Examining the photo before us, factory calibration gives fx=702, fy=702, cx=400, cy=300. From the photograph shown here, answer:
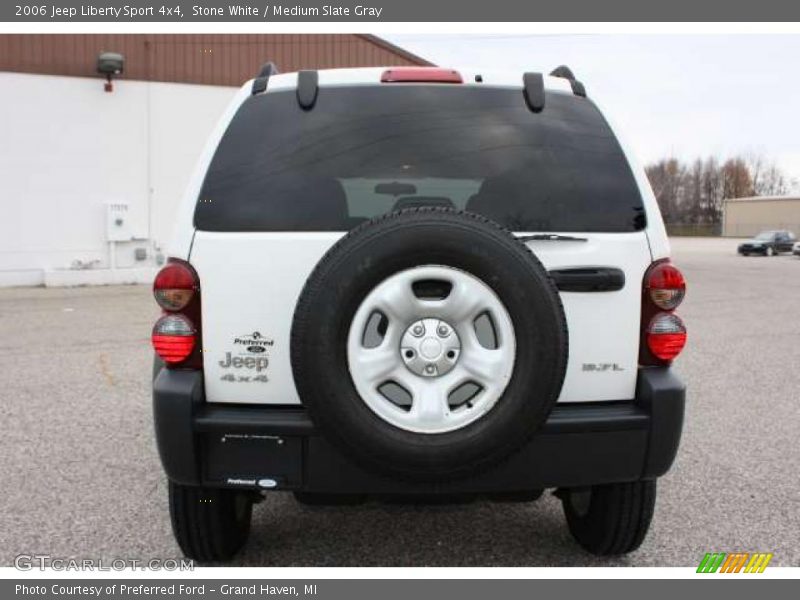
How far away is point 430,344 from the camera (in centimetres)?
221

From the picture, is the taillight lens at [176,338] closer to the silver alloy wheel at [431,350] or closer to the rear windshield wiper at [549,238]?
the silver alloy wheel at [431,350]

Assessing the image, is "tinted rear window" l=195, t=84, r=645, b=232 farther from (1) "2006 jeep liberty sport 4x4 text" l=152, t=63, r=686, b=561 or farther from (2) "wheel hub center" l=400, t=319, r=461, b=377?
(2) "wheel hub center" l=400, t=319, r=461, b=377

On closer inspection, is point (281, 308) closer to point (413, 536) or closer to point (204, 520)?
point (204, 520)

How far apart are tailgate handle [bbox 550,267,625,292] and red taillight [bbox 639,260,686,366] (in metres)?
0.14

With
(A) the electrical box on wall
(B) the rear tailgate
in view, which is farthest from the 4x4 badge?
(A) the electrical box on wall

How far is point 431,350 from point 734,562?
6.02 ft

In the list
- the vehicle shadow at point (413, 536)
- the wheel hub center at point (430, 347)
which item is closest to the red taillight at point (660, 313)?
the wheel hub center at point (430, 347)

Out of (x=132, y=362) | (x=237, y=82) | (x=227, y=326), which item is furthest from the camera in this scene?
(x=237, y=82)

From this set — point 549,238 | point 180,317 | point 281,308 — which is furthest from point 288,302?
point 549,238

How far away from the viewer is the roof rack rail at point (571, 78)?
2754mm

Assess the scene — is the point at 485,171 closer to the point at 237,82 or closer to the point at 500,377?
the point at 500,377

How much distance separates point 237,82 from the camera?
16.5 metres

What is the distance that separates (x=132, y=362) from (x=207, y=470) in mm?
5215

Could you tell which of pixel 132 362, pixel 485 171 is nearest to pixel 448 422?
pixel 485 171
